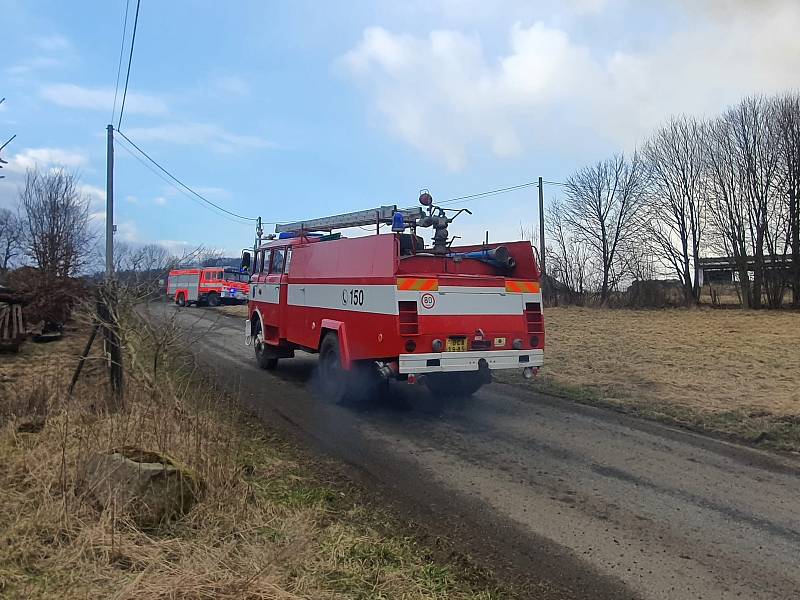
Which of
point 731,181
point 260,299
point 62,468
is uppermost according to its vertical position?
point 731,181

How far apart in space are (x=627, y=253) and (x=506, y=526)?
38941mm

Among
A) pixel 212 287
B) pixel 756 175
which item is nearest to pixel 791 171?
pixel 756 175

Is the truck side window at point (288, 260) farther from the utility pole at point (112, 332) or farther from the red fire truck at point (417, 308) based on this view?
the utility pole at point (112, 332)

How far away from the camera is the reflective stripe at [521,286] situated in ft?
28.6

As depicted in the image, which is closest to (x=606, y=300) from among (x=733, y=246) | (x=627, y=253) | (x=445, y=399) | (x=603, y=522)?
(x=627, y=253)

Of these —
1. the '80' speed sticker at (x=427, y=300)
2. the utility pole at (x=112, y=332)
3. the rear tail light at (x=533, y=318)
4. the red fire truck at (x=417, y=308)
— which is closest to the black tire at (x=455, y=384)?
the red fire truck at (x=417, y=308)

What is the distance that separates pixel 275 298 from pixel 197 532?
794cm

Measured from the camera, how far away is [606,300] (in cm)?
3909

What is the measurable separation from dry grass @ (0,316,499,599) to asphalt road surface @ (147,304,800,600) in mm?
588

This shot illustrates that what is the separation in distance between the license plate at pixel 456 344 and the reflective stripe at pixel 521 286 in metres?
1.06

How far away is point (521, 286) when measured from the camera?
880 cm

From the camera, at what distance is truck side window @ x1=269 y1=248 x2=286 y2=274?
11.8 meters

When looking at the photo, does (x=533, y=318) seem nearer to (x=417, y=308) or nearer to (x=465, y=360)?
(x=465, y=360)

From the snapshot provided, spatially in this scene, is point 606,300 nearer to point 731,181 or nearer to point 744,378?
point 731,181
